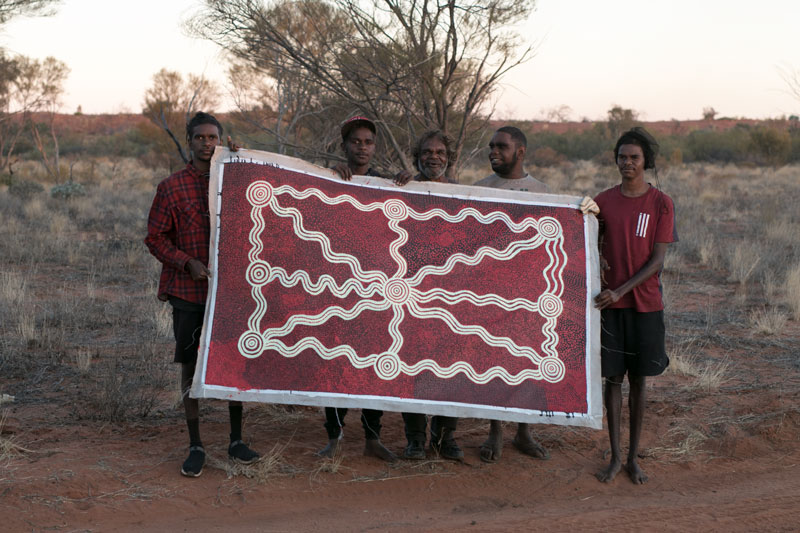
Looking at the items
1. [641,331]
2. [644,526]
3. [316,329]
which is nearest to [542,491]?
[644,526]

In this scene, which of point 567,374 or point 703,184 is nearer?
point 567,374

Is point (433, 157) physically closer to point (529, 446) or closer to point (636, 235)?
point (636, 235)

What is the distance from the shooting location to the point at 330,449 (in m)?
4.58

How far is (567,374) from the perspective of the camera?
424 centimetres

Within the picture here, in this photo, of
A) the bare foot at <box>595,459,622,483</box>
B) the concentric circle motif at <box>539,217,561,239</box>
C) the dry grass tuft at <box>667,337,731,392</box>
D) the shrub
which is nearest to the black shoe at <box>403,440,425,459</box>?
the bare foot at <box>595,459,622,483</box>

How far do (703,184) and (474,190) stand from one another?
23.0m

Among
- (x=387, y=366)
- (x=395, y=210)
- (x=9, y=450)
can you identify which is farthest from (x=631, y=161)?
(x=9, y=450)

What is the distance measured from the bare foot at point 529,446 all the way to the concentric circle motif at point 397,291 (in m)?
1.37

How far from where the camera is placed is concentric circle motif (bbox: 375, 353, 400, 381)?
13.6 feet

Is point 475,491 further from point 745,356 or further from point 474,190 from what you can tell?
point 745,356

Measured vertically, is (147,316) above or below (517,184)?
below

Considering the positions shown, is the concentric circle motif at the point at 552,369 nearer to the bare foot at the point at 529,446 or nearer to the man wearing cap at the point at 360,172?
the bare foot at the point at 529,446

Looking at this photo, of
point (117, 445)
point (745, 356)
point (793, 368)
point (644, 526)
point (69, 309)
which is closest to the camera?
point (644, 526)

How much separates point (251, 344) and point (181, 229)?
0.79 meters
